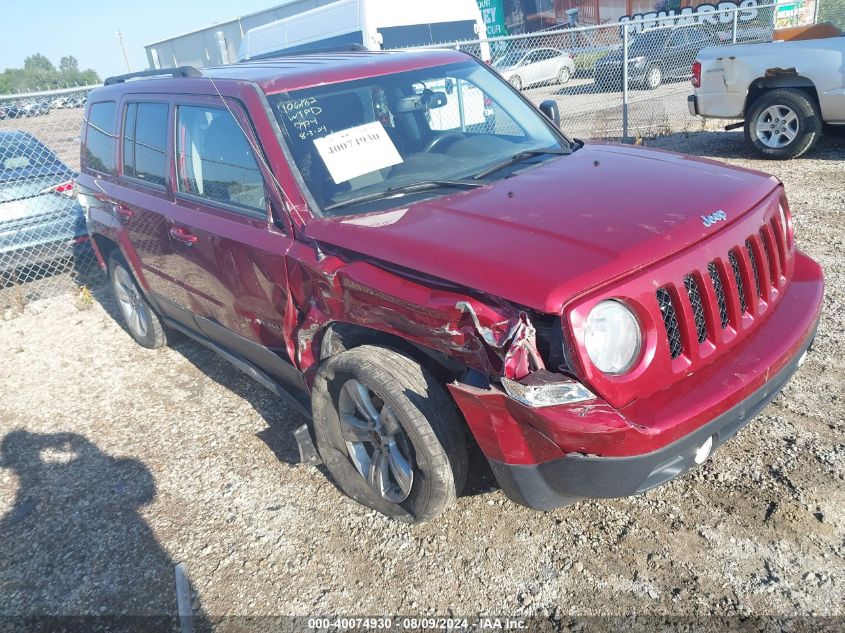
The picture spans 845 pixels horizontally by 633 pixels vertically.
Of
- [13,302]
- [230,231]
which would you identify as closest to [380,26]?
[13,302]

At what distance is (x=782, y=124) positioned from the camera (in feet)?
25.5

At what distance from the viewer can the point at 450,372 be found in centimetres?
269

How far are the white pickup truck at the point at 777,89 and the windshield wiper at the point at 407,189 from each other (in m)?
6.21

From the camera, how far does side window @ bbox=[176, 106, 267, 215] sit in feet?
10.5

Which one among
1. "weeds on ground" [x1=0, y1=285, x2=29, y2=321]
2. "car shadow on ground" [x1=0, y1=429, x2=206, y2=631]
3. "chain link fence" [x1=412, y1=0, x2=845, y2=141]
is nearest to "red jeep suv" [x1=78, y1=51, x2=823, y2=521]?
"car shadow on ground" [x1=0, y1=429, x2=206, y2=631]

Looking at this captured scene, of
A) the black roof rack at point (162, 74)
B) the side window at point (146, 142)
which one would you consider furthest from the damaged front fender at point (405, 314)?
the black roof rack at point (162, 74)

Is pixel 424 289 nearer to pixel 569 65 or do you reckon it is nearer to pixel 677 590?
pixel 677 590

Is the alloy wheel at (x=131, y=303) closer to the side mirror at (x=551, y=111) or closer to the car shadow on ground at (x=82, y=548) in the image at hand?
the car shadow on ground at (x=82, y=548)

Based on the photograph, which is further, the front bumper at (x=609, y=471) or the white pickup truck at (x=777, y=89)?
the white pickup truck at (x=777, y=89)

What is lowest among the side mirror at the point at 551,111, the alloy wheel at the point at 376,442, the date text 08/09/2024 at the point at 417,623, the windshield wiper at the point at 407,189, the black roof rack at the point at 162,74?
the date text 08/09/2024 at the point at 417,623

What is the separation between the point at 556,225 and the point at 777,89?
673cm

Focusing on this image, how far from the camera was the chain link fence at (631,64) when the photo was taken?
413 inches

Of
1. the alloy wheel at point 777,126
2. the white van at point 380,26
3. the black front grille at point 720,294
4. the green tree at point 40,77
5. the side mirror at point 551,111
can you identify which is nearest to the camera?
the black front grille at point 720,294

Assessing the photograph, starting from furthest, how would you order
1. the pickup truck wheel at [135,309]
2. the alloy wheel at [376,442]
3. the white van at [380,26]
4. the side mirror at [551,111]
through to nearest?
the white van at [380,26] < the pickup truck wheel at [135,309] < the side mirror at [551,111] < the alloy wheel at [376,442]
